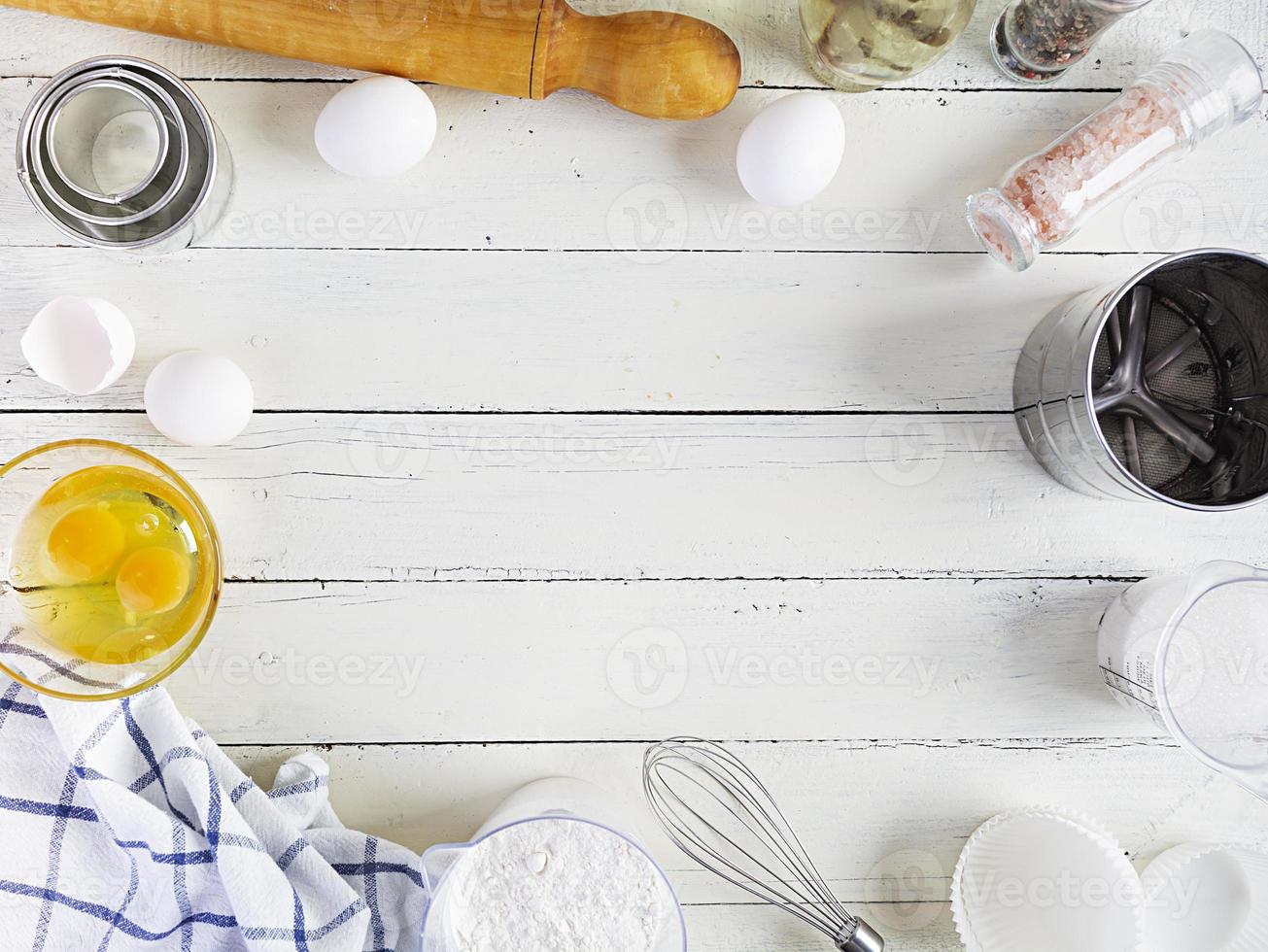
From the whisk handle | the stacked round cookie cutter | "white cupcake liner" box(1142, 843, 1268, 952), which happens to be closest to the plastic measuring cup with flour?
the whisk handle

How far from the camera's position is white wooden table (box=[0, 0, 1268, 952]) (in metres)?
0.68

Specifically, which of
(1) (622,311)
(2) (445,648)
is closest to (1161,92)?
(1) (622,311)

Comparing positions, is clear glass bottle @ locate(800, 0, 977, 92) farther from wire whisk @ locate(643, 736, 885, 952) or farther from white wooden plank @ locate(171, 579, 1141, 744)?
wire whisk @ locate(643, 736, 885, 952)

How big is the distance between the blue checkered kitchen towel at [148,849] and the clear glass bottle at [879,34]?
643 millimetres

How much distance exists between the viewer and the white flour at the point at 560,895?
616mm

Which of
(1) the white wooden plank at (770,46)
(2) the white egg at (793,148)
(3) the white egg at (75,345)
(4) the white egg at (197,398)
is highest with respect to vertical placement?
(1) the white wooden plank at (770,46)

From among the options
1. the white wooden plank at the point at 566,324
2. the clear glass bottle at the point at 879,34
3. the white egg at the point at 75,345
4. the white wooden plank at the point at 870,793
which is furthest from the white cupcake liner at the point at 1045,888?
the white egg at the point at 75,345

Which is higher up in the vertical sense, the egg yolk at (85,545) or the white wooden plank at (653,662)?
the egg yolk at (85,545)

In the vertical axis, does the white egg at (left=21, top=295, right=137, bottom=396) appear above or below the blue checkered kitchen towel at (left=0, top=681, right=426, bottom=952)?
above

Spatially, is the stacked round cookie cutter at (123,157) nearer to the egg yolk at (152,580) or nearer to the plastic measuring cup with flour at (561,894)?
the egg yolk at (152,580)

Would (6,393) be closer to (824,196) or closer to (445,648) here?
(445,648)

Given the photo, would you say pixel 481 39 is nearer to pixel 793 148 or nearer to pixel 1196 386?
pixel 793 148

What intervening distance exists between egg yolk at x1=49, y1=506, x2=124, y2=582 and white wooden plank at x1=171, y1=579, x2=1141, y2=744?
0.32 feet

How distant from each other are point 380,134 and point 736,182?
26 centimetres
